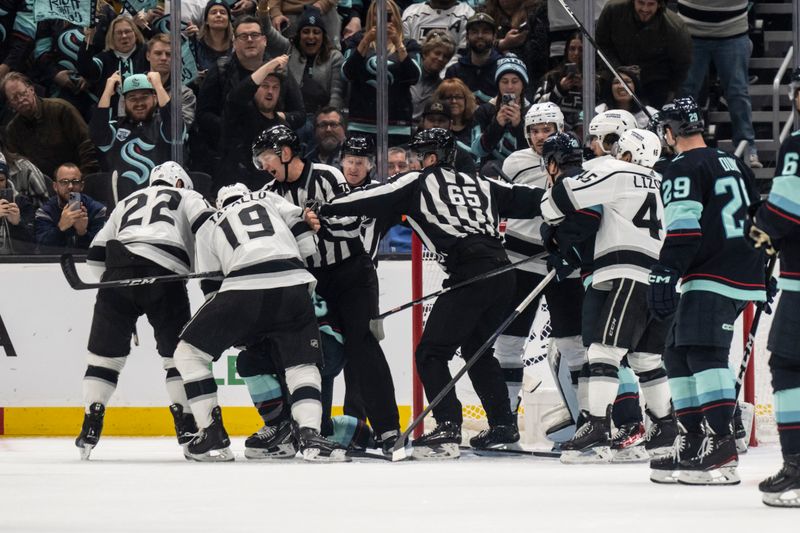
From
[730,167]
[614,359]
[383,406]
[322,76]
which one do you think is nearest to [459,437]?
[383,406]

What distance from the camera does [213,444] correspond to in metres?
6.01

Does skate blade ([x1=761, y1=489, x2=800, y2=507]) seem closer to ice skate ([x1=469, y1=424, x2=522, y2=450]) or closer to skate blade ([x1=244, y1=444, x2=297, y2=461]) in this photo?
ice skate ([x1=469, y1=424, x2=522, y2=450])

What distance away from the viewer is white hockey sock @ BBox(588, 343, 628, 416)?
225 inches

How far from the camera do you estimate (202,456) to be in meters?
6.01

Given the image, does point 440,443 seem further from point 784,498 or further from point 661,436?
point 784,498

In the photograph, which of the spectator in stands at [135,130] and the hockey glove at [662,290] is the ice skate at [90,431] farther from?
the hockey glove at [662,290]

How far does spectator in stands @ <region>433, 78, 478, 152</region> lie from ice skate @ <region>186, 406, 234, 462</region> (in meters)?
2.21

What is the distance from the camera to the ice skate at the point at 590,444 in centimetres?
580

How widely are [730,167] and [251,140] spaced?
3289 mm

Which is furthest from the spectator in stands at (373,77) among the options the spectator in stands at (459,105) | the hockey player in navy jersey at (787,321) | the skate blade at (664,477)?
the hockey player in navy jersey at (787,321)

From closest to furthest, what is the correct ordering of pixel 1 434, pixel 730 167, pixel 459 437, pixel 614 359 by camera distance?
pixel 730 167 < pixel 614 359 < pixel 459 437 < pixel 1 434

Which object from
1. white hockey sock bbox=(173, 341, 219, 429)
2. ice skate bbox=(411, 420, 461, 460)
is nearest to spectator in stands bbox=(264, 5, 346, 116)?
white hockey sock bbox=(173, 341, 219, 429)

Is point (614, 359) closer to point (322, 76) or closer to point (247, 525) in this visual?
point (247, 525)

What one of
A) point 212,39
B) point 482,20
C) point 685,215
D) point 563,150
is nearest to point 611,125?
point 563,150
